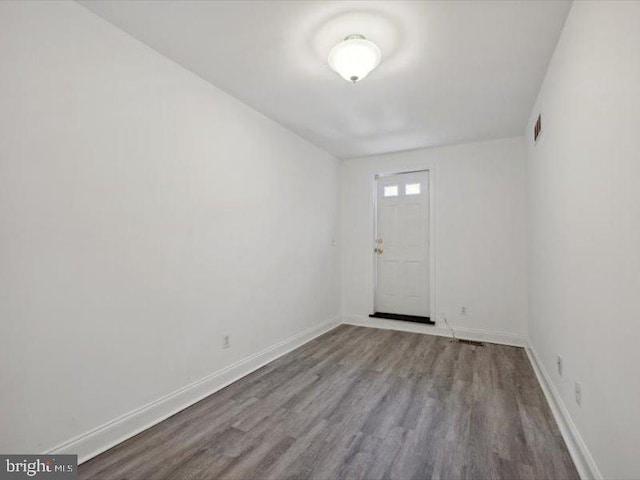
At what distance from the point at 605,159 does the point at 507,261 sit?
2.81 metres

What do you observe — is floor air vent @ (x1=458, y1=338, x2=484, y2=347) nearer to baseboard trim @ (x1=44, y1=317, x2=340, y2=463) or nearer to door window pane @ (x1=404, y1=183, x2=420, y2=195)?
door window pane @ (x1=404, y1=183, x2=420, y2=195)

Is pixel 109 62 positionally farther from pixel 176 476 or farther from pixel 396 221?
pixel 396 221

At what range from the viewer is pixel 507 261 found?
3.84 metres

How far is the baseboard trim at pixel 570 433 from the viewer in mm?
1523

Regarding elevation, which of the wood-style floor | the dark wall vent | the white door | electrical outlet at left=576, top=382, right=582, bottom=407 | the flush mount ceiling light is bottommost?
the wood-style floor

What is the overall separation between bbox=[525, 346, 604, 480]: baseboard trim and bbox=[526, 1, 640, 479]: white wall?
0.05m

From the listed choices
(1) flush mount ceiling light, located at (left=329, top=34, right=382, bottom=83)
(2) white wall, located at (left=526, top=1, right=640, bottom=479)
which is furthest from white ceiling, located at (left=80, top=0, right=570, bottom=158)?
(2) white wall, located at (left=526, top=1, right=640, bottom=479)

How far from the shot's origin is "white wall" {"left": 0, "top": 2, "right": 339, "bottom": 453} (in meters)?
1.52

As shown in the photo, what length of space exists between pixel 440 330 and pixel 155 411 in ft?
11.2

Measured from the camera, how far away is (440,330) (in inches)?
163

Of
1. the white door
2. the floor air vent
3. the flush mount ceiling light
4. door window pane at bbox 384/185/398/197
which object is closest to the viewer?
the flush mount ceiling light

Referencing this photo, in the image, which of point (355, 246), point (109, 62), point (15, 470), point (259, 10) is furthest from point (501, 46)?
point (15, 470)

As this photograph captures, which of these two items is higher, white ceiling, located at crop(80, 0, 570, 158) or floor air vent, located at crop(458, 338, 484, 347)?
white ceiling, located at crop(80, 0, 570, 158)

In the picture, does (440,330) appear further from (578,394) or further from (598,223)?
(598,223)
